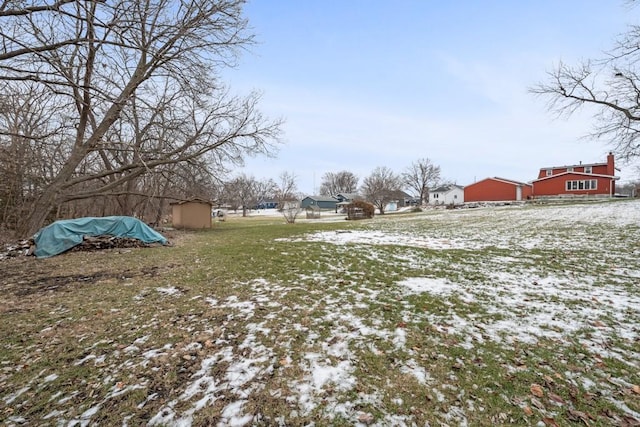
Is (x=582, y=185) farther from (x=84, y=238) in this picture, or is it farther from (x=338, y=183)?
(x=338, y=183)

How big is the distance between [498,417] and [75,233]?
1189 cm

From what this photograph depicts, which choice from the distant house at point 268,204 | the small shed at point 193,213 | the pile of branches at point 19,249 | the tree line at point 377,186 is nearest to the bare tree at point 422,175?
the tree line at point 377,186

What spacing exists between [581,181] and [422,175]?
2037 cm

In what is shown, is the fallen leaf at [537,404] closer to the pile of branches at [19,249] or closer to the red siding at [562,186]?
the pile of branches at [19,249]

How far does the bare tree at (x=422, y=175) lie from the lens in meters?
47.3

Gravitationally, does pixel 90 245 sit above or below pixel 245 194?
below

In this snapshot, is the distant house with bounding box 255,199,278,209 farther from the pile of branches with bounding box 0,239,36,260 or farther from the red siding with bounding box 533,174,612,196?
the pile of branches with bounding box 0,239,36,260

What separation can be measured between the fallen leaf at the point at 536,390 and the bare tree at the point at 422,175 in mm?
48118

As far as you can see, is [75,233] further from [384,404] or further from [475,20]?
[475,20]

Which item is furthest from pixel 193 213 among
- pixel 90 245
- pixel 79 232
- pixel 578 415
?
pixel 578 415

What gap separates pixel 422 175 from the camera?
47562 mm

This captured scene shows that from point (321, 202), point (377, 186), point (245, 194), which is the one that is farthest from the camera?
point (321, 202)

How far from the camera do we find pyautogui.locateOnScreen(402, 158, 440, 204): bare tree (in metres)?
47.3

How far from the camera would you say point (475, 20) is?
1089 centimetres
